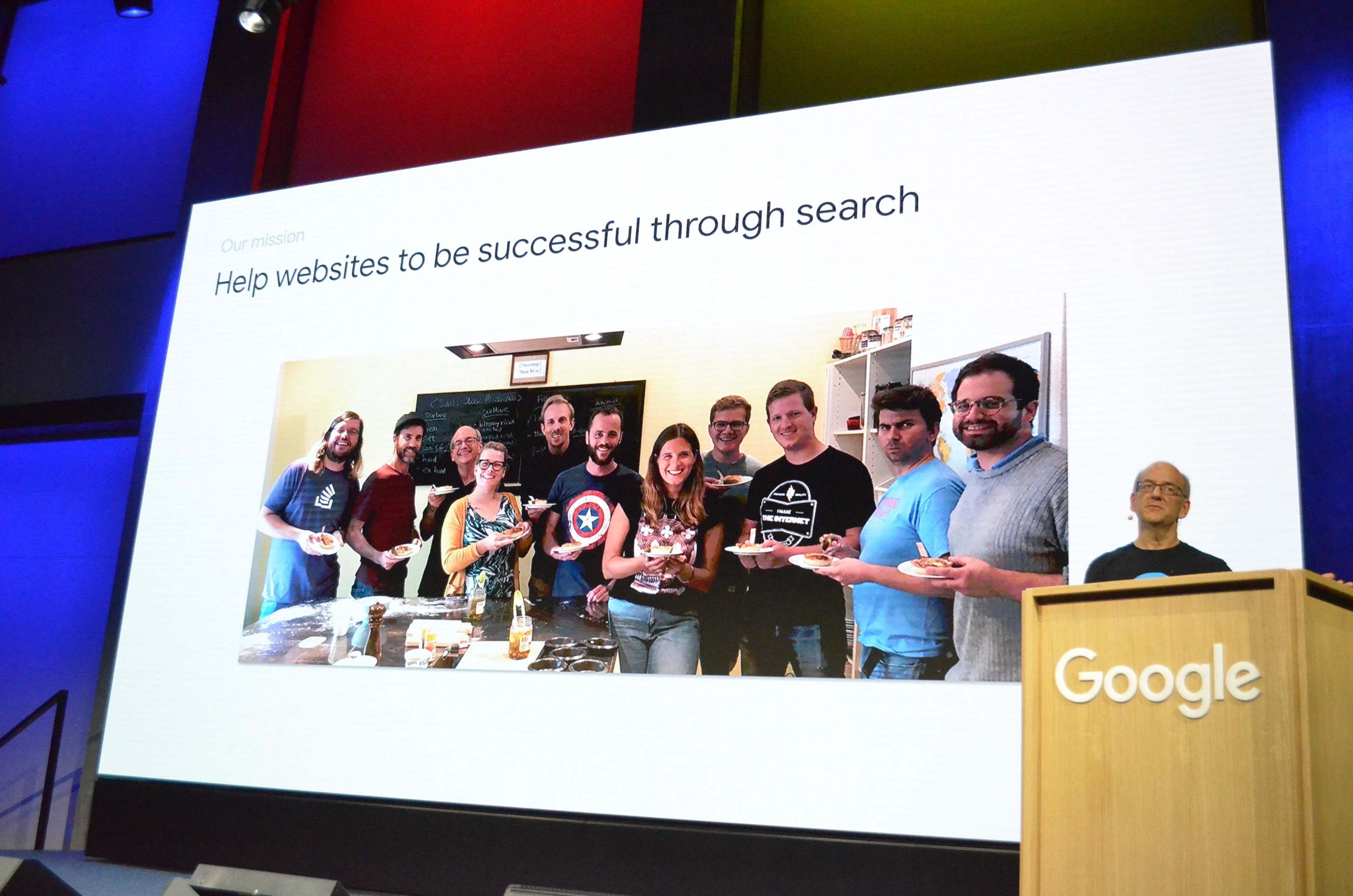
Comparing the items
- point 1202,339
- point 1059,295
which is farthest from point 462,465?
point 1202,339

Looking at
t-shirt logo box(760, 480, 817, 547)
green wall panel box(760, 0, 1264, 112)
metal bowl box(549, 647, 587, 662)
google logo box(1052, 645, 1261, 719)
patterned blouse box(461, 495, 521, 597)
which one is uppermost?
green wall panel box(760, 0, 1264, 112)

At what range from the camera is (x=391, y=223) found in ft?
11.4

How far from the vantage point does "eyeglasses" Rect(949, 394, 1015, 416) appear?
8.49 feet

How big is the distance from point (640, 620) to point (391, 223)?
163cm

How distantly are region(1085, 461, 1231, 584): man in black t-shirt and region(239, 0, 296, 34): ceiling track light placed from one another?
3.54 meters

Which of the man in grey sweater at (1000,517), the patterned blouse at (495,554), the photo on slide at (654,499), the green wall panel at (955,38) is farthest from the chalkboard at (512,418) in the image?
the green wall panel at (955,38)

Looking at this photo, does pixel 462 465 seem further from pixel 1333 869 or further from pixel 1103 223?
pixel 1333 869

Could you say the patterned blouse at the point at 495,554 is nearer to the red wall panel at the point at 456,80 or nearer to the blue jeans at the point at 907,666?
the blue jeans at the point at 907,666

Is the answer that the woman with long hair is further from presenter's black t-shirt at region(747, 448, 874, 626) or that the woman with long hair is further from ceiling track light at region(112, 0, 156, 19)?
ceiling track light at region(112, 0, 156, 19)

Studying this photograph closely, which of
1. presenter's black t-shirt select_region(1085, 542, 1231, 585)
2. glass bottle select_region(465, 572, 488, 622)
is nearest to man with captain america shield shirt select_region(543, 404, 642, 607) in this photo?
glass bottle select_region(465, 572, 488, 622)

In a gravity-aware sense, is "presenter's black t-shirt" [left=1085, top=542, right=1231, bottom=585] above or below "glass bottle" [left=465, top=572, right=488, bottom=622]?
above

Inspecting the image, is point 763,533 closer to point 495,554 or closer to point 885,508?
point 885,508

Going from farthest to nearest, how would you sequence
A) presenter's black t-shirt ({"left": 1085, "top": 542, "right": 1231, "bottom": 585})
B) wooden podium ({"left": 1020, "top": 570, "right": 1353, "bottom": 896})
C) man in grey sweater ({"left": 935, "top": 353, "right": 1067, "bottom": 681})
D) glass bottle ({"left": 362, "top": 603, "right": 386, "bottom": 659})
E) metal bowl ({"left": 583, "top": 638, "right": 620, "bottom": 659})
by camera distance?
1. glass bottle ({"left": 362, "top": 603, "right": 386, "bottom": 659})
2. metal bowl ({"left": 583, "top": 638, "right": 620, "bottom": 659})
3. man in grey sweater ({"left": 935, "top": 353, "right": 1067, "bottom": 681})
4. presenter's black t-shirt ({"left": 1085, "top": 542, "right": 1231, "bottom": 585})
5. wooden podium ({"left": 1020, "top": 570, "right": 1353, "bottom": 896})

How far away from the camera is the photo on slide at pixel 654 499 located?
2.59 meters
